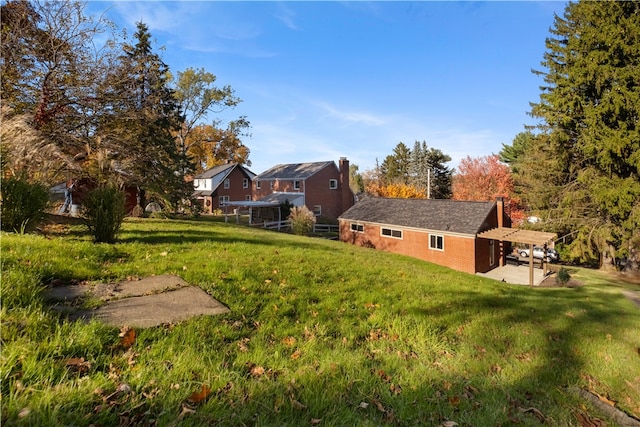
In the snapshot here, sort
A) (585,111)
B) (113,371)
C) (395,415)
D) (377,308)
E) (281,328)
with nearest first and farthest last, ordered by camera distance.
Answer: (113,371) → (395,415) → (281,328) → (377,308) → (585,111)

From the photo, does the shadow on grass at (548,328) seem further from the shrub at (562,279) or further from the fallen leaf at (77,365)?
the shrub at (562,279)

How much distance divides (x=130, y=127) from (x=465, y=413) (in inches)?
788

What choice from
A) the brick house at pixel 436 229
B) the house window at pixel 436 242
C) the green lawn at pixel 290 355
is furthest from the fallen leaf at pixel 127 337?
the house window at pixel 436 242

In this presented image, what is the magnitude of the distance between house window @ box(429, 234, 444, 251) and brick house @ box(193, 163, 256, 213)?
1207 inches

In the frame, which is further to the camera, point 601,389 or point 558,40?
point 558,40

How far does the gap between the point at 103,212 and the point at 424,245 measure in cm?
2072

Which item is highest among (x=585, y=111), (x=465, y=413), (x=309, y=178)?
(x=585, y=111)

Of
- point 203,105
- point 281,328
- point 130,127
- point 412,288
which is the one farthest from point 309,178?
point 281,328

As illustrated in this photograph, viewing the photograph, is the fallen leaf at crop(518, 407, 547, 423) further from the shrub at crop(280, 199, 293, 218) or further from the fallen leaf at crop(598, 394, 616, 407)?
the shrub at crop(280, 199, 293, 218)

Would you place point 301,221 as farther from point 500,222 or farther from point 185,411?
point 185,411

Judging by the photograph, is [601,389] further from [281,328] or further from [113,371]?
[113,371]

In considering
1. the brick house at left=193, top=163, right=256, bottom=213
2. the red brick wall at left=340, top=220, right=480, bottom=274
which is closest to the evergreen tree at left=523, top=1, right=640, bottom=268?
the red brick wall at left=340, top=220, right=480, bottom=274

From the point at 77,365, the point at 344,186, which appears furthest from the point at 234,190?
the point at 77,365

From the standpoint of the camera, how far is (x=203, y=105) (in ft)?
129
